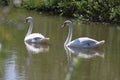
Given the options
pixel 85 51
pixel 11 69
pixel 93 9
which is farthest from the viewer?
pixel 93 9

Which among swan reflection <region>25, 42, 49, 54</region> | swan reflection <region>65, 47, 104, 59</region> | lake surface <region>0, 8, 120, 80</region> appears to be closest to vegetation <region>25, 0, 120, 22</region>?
lake surface <region>0, 8, 120, 80</region>

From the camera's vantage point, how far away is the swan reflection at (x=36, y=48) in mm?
12320

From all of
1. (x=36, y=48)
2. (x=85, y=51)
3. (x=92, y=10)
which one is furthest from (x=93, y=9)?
(x=36, y=48)

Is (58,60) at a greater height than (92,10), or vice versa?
(58,60)

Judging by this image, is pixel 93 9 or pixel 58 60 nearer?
pixel 58 60

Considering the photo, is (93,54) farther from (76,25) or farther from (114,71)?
(76,25)

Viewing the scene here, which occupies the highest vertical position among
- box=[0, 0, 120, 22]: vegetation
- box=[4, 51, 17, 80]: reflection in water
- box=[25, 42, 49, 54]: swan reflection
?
box=[4, 51, 17, 80]: reflection in water

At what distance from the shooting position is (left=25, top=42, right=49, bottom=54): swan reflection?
12.3 metres

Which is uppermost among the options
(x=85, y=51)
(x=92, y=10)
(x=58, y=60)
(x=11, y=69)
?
(x=11, y=69)

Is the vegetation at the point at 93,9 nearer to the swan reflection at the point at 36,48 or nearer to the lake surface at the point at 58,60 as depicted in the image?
the lake surface at the point at 58,60

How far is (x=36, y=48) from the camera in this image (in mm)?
13008

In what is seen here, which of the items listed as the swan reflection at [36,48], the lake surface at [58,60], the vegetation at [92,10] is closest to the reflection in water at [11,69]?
the lake surface at [58,60]

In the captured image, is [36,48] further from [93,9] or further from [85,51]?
[93,9]

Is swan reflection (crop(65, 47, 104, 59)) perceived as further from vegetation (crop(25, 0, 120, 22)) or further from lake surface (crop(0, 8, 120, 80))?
vegetation (crop(25, 0, 120, 22))
